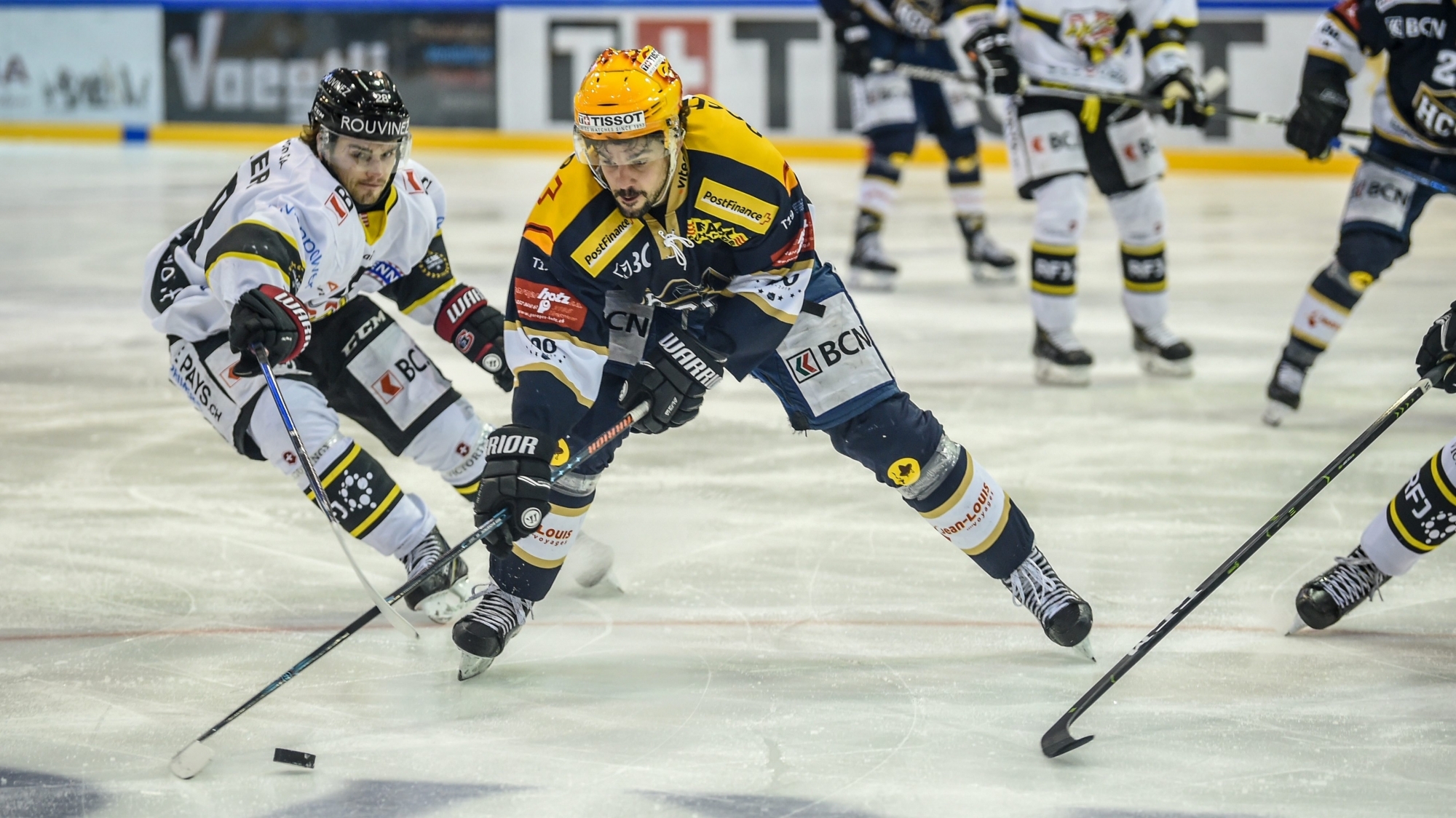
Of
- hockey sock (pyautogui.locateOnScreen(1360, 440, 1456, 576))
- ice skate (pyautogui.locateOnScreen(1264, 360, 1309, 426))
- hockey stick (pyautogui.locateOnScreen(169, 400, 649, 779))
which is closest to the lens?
hockey stick (pyautogui.locateOnScreen(169, 400, 649, 779))

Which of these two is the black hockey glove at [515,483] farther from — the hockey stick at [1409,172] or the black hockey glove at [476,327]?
the hockey stick at [1409,172]

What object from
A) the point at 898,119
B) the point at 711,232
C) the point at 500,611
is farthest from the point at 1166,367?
the point at 500,611

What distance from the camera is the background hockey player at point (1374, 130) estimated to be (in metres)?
4.02

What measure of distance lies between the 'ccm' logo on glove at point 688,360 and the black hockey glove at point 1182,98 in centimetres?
286

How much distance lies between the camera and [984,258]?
709cm

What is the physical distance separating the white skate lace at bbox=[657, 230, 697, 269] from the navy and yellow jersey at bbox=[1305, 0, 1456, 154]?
2.37 metres

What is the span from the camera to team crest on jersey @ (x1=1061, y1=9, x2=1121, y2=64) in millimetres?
5086

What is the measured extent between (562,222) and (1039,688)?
112 centimetres

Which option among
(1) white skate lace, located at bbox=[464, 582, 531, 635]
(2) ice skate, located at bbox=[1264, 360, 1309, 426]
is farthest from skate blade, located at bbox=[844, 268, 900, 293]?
(1) white skate lace, located at bbox=[464, 582, 531, 635]

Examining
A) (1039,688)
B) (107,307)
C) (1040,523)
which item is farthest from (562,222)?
(107,307)

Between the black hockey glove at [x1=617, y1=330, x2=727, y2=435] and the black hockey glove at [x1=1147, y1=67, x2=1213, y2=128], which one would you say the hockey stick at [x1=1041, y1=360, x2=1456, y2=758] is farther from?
the black hockey glove at [x1=1147, y1=67, x2=1213, y2=128]

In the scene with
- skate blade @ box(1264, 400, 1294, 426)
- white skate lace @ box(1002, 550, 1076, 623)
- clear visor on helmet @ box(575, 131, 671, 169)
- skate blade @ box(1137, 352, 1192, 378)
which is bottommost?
skate blade @ box(1137, 352, 1192, 378)

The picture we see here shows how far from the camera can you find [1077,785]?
230 cm

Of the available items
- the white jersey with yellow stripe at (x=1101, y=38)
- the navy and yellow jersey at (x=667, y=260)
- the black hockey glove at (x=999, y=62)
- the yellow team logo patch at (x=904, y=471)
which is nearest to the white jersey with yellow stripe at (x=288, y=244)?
the navy and yellow jersey at (x=667, y=260)
